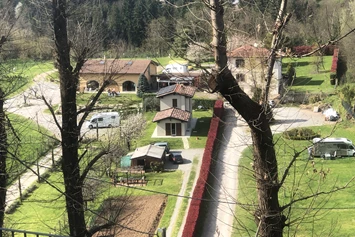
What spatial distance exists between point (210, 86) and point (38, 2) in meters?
3.86

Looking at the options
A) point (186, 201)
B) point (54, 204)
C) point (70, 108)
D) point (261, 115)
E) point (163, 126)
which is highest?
point (261, 115)

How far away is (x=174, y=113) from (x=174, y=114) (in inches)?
5.3

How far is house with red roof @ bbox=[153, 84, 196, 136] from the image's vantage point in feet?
67.9

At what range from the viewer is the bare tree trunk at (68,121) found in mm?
6551

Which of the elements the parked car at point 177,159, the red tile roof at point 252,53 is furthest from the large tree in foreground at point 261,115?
the parked car at point 177,159

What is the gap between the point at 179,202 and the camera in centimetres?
1446

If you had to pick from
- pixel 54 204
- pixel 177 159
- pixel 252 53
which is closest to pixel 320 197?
pixel 177 159

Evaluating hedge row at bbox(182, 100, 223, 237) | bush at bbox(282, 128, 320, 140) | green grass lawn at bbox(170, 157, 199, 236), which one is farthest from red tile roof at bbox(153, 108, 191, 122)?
bush at bbox(282, 128, 320, 140)

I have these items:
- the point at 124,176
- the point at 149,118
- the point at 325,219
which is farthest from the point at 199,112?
the point at 325,219

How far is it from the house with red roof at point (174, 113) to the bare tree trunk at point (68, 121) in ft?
43.7

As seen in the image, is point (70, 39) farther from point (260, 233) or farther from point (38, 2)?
point (260, 233)

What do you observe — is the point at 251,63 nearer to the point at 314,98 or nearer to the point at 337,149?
the point at 337,149

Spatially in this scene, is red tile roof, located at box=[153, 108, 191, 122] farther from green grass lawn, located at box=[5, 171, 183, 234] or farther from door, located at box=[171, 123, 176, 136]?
green grass lawn, located at box=[5, 171, 183, 234]

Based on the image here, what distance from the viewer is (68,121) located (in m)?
6.80
